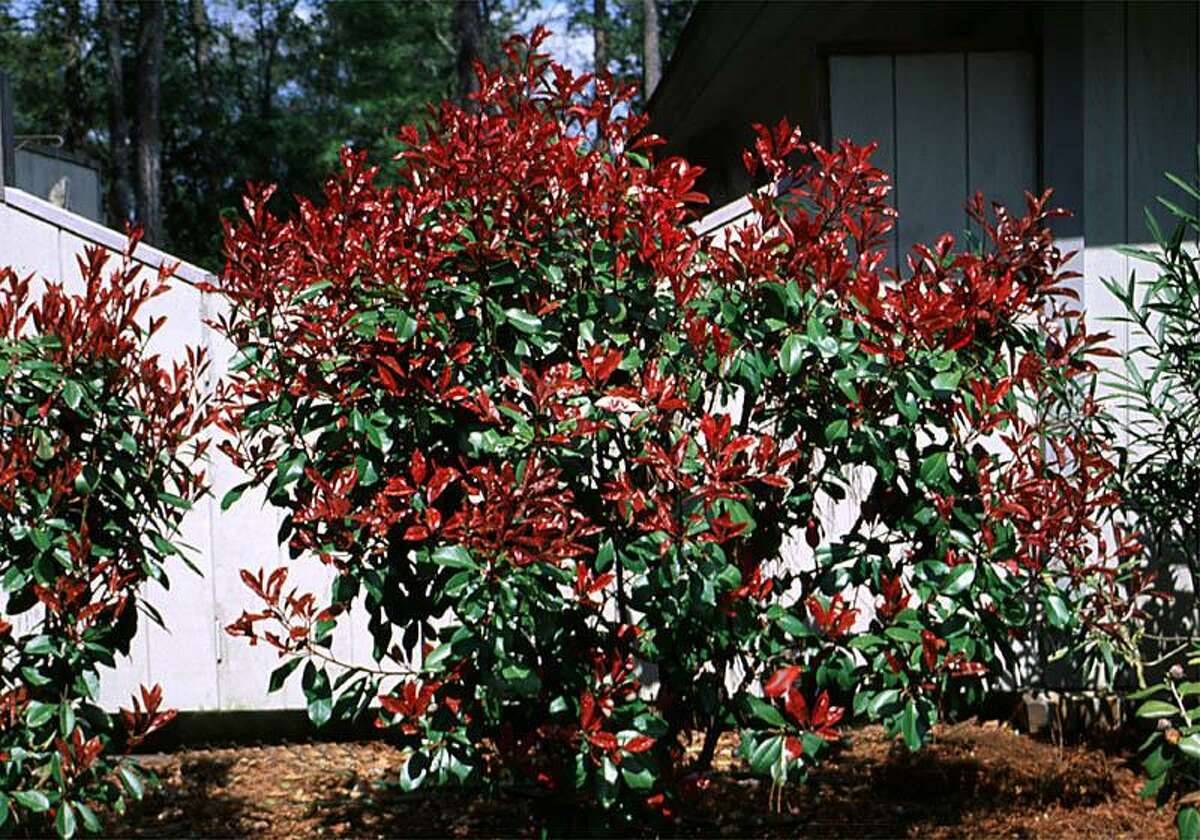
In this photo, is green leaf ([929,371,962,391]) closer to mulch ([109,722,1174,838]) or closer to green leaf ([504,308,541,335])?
green leaf ([504,308,541,335])

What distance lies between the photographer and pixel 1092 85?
458 cm

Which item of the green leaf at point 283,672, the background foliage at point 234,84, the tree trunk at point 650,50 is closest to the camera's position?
the green leaf at point 283,672

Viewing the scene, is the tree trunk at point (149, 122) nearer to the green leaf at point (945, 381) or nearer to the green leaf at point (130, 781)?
the green leaf at point (130, 781)

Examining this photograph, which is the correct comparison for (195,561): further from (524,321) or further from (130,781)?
(524,321)

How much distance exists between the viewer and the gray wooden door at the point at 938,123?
473cm

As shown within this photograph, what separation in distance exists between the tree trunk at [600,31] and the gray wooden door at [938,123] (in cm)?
2450

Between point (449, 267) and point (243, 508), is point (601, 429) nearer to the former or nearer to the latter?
point (449, 267)

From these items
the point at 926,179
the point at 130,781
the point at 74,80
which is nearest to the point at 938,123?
the point at 926,179

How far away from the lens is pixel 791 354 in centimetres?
312

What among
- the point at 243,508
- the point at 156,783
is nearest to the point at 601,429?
the point at 156,783

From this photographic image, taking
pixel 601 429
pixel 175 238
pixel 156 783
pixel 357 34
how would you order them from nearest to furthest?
pixel 601 429, pixel 156 783, pixel 175 238, pixel 357 34

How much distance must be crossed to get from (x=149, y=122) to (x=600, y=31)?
1284 cm

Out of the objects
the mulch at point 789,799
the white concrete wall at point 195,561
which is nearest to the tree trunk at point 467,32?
the white concrete wall at point 195,561

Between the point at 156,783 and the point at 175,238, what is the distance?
68.5 feet
